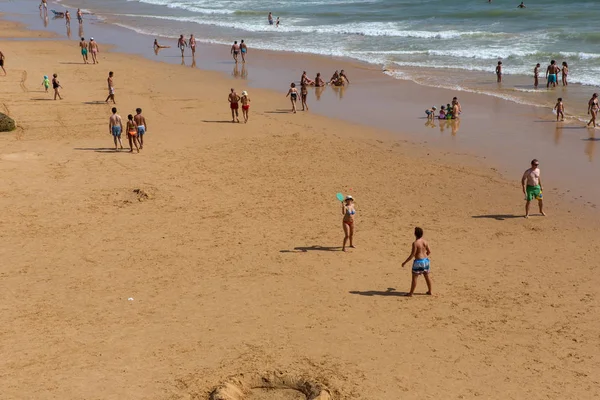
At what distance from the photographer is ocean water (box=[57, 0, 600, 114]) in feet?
102

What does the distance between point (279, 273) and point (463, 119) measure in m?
12.6

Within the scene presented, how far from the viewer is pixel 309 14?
54.9 m

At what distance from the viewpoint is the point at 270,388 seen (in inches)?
363

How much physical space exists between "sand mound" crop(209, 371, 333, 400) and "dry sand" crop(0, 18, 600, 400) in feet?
0.22

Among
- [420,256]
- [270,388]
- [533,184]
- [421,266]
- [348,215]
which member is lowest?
[270,388]

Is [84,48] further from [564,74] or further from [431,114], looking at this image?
[564,74]

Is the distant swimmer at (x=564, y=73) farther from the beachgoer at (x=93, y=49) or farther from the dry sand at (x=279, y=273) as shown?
the beachgoer at (x=93, y=49)

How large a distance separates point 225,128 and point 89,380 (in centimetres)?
1378

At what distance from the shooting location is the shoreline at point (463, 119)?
730 inches

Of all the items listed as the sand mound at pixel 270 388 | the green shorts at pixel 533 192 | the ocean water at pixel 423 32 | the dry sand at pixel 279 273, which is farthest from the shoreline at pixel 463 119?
the sand mound at pixel 270 388

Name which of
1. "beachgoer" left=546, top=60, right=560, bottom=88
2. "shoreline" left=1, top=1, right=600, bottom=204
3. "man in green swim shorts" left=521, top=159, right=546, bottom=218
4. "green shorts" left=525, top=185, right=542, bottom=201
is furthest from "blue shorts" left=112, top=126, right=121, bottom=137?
"beachgoer" left=546, top=60, right=560, bottom=88

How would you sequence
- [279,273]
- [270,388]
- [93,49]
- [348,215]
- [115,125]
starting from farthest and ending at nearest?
[93,49] < [115,125] < [348,215] < [279,273] < [270,388]

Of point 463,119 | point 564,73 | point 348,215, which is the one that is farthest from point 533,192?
point 564,73

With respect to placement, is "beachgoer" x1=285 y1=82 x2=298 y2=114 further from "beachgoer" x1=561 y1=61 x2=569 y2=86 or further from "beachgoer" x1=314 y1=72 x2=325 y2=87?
"beachgoer" x1=561 y1=61 x2=569 y2=86
